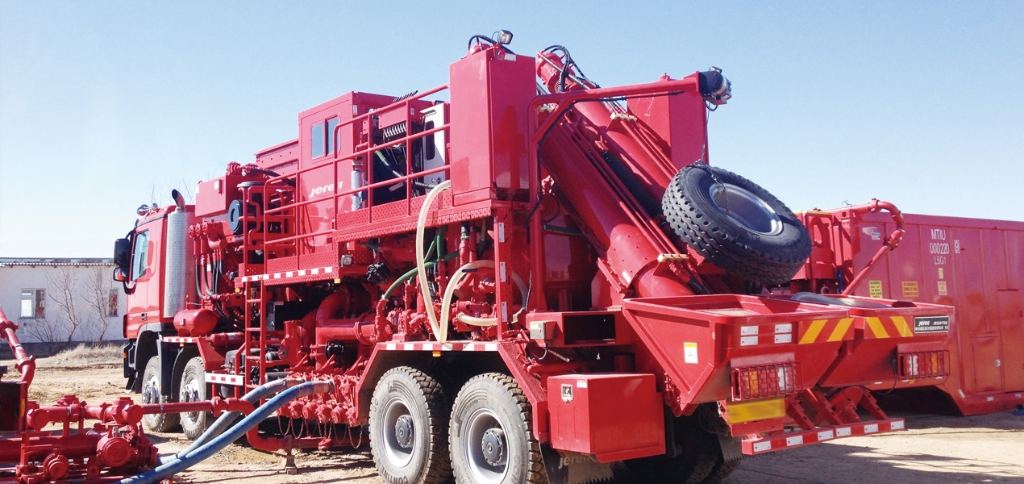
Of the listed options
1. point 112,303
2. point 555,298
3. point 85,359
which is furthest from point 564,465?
point 112,303

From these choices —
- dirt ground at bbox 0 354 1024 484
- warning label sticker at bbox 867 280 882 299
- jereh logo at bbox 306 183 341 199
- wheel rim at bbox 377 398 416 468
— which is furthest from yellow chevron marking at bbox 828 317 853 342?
warning label sticker at bbox 867 280 882 299

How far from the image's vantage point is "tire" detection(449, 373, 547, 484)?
6.07 m

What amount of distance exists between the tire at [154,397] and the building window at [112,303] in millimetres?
31801

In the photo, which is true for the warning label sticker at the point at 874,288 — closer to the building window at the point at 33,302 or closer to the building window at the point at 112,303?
the building window at the point at 112,303

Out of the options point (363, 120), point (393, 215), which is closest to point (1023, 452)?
point (393, 215)

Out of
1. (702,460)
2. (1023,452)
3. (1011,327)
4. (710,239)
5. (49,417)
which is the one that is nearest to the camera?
(710,239)

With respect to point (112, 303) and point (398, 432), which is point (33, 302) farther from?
point (398, 432)

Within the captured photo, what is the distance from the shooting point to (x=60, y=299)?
4206 centimetres

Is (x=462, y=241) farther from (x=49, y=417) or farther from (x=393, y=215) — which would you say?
(x=49, y=417)

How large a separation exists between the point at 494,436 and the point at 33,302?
1680 inches

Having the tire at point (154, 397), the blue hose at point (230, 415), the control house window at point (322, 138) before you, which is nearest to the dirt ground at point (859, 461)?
the tire at point (154, 397)

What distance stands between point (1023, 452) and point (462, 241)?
677 centimetres

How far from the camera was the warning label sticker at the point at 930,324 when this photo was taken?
238 inches

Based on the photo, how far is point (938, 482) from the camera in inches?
302
